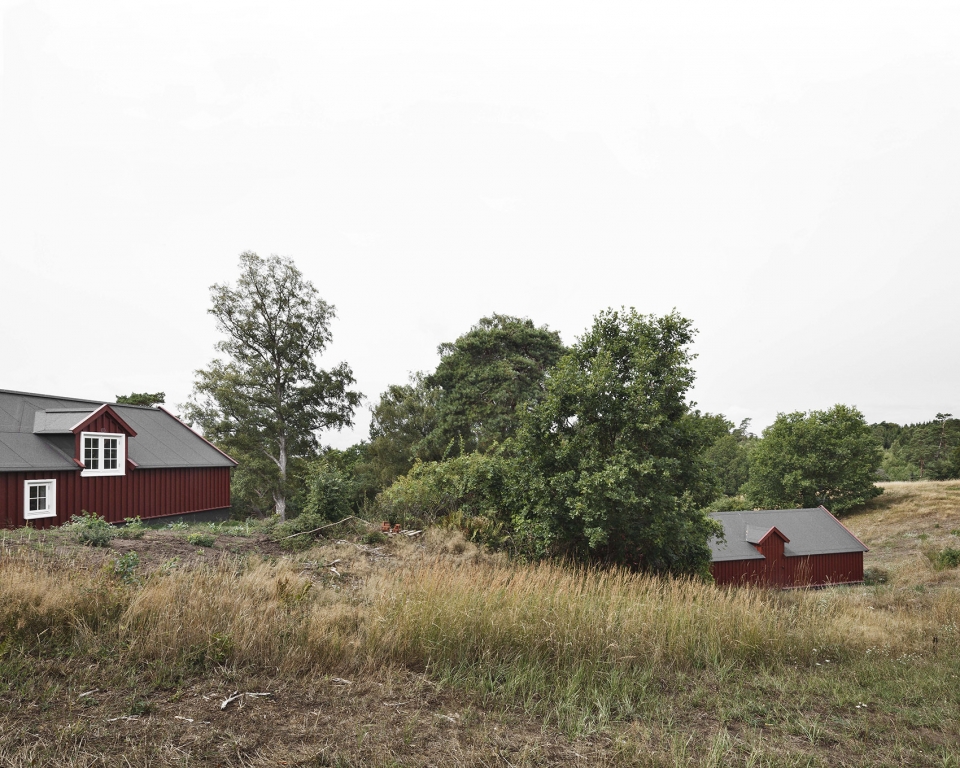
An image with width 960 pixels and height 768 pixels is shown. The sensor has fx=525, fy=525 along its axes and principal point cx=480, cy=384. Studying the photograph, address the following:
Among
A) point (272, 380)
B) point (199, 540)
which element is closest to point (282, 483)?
point (272, 380)

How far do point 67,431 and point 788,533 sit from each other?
1255 inches

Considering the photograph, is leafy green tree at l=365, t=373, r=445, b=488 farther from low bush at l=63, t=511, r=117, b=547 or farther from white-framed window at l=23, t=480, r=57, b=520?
low bush at l=63, t=511, r=117, b=547

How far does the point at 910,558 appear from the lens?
2873cm

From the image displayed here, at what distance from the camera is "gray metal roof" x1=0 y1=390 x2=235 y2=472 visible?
15750 mm

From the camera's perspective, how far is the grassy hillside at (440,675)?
135 inches

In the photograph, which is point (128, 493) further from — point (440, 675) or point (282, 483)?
point (440, 675)

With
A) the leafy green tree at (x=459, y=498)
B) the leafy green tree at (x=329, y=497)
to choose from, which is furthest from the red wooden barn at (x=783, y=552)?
the leafy green tree at (x=329, y=497)

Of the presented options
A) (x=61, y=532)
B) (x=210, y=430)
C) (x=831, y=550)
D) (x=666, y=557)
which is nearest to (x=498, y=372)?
(x=210, y=430)

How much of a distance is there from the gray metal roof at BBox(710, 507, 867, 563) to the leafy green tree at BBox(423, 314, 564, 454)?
459 inches

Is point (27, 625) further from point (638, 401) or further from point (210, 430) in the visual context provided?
point (210, 430)

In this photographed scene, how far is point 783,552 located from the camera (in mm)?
26531

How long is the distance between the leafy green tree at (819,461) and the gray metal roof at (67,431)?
41688 millimetres

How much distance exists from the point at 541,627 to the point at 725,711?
1.66 meters

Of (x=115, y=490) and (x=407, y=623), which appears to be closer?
(x=407, y=623)
